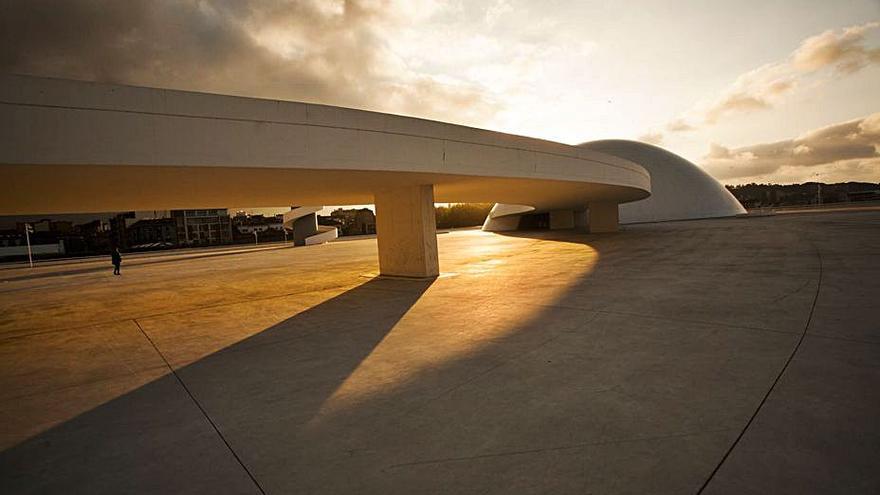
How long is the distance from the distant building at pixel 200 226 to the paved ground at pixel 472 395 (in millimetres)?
80692

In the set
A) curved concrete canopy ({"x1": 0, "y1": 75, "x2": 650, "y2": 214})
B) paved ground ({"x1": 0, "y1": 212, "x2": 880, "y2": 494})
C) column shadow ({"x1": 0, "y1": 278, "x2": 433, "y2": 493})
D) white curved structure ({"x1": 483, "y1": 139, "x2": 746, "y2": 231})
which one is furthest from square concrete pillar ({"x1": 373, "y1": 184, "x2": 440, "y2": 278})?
white curved structure ({"x1": 483, "y1": 139, "x2": 746, "y2": 231})

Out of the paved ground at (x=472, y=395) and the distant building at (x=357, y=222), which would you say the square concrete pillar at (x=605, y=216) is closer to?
the paved ground at (x=472, y=395)

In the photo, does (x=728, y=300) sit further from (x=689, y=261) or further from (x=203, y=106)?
(x=203, y=106)

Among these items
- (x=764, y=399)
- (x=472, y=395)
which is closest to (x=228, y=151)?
(x=472, y=395)

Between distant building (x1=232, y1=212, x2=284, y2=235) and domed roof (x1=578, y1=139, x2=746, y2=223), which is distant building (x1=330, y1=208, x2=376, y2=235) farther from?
domed roof (x1=578, y1=139, x2=746, y2=223)

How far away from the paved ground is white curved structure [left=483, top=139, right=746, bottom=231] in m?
34.5

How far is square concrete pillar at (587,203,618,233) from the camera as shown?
1123 inches

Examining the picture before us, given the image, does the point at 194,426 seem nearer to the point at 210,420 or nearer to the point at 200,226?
the point at 210,420

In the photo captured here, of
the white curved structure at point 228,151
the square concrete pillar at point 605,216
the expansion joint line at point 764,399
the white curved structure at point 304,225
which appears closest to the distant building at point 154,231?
the white curved structure at point 304,225

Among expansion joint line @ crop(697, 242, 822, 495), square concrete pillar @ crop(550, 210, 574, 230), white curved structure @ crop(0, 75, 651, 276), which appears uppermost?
white curved structure @ crop(0, 75, 651, 276)

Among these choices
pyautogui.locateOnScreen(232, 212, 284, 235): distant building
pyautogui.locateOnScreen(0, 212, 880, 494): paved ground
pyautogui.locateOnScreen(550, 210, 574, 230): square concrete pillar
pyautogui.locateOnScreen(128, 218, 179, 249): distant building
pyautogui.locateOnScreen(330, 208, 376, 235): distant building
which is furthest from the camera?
pyautogui.locateOnScreen(232, 212, 284, 235): distant building

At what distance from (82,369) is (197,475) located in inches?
167

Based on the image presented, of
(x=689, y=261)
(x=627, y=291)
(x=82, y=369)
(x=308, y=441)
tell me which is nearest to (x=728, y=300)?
(x=627, y=291)

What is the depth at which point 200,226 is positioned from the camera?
265 feet
